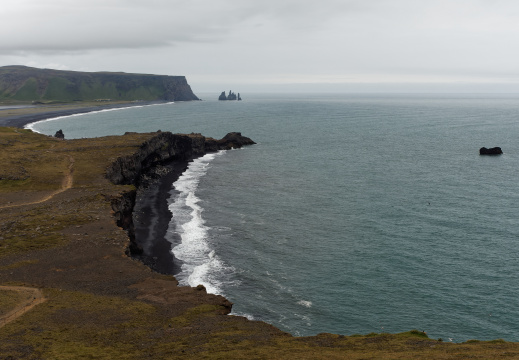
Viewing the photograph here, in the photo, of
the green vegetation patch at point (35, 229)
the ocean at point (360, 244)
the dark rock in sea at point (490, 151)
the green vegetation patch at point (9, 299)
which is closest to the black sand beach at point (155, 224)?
the ocean at point (360, 244)

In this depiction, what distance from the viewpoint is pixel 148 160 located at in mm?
118188

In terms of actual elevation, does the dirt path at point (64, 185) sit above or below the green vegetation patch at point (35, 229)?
above

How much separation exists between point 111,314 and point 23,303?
8.40 m

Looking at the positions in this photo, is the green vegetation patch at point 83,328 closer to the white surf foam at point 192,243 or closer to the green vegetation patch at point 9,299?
the green vegetation patch at point 9,299

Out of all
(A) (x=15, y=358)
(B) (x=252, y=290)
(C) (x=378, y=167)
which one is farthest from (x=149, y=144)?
(A) (x=15, y=358)

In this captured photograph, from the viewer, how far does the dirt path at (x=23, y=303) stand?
34875 mm

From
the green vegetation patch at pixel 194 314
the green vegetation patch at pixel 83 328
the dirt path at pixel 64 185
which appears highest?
the dirt path at pixel 64 185

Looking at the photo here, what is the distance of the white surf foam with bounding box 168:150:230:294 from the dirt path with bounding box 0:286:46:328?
18.6 m

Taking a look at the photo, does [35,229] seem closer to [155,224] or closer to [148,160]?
[155,224]

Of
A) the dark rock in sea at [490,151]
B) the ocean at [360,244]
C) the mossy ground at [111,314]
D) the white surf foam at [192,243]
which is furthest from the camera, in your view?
the dark rock in sea at [490,151]

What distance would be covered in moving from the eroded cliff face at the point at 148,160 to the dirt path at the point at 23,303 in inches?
524

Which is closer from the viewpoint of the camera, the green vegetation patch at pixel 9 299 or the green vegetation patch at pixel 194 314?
the green vegetation patch at pixel 194 314

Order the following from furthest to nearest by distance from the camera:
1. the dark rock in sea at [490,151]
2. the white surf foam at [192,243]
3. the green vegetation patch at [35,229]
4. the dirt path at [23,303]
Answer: the dark rock in sea at [490,151] < the white surf foam at [192,243] < the green vegetation patch at [35,229] < the dirt path at [23,303]

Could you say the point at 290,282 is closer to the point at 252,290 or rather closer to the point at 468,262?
the point at 252,290
